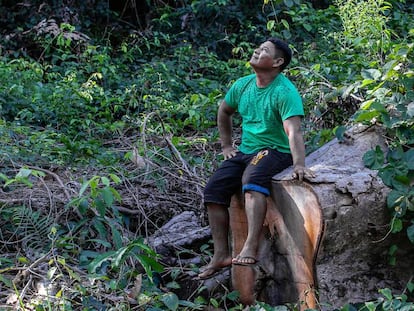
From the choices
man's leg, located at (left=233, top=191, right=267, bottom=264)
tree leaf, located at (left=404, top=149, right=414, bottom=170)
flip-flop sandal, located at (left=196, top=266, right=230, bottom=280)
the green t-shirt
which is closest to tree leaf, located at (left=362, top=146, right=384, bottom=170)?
tree leaf, located at (left=404, top=149, right=414, bottom=170)

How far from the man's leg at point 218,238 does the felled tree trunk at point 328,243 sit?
0.20 meters

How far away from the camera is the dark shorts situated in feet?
14.8

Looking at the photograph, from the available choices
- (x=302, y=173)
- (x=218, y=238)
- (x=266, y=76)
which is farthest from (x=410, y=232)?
(x=266, y=76)

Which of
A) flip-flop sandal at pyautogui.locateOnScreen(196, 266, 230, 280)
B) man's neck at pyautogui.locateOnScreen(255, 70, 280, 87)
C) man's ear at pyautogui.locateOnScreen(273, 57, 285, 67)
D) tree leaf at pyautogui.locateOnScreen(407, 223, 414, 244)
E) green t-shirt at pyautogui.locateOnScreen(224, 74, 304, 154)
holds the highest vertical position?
man's ear at pyautogui.locateOnScreen(273, 57, 285, 67)

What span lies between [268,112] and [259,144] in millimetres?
195

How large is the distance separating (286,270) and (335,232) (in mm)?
446

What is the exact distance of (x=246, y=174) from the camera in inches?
180

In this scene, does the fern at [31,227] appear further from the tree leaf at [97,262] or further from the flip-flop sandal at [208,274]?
the flip-flop sandal at [208,274]

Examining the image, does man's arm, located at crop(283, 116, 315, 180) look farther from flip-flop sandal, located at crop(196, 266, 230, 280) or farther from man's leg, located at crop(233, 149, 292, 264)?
flip-flop sandal, located at crop(196, 266, 230, 280)

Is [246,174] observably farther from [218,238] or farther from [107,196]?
[107,196]

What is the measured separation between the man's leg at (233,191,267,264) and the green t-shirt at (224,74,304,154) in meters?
0.39

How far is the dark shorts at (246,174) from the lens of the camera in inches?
177

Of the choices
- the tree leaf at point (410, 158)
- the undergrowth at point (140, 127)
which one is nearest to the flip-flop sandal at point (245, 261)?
the undergrowth at point (140, 127)

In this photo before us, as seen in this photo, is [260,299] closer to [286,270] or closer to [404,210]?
[286,270]
